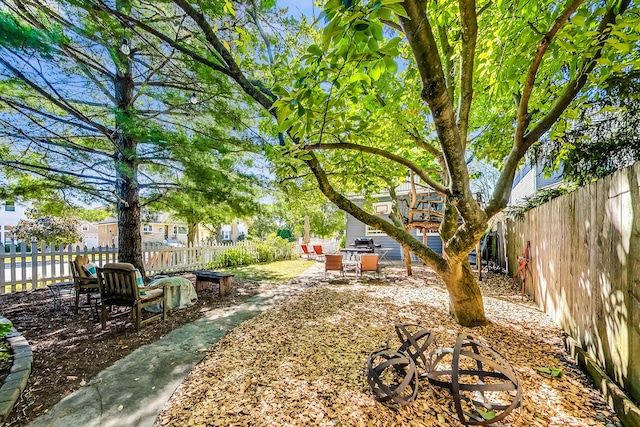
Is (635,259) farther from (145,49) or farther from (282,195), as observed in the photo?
(145,49)

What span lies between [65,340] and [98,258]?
5.42 metres

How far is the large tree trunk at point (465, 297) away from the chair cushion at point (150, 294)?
187 inches

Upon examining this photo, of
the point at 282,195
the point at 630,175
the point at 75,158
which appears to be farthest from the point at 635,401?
the point at 75,158

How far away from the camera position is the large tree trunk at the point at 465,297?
3.94 meters

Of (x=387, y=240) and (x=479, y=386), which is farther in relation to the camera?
(x=387, y=240)

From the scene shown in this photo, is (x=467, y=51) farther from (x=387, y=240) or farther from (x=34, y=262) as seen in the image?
(x=387, y=240)

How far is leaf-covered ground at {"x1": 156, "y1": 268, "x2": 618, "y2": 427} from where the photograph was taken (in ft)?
6.77

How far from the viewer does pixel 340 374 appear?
2.66m

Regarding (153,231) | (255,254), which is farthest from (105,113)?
(153,231)

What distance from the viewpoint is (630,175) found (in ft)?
6.85

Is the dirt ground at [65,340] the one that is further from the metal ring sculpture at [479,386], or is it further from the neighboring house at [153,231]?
the neighboring house at [153,231]

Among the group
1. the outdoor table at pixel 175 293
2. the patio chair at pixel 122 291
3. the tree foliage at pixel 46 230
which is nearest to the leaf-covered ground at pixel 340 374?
the patio chair at pixel 122 291

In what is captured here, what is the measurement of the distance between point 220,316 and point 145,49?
20.3 ft

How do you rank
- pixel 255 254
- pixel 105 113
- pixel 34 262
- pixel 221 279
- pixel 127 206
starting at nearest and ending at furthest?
pixel 105 113
pixel 221 279
pixel 34 262
pixel 127 206
pixel 255 254
